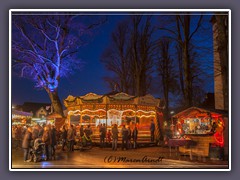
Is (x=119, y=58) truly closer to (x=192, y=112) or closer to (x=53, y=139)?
(x=192, y=112)

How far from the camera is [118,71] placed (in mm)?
7570

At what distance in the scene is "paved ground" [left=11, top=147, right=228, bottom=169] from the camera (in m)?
7.16

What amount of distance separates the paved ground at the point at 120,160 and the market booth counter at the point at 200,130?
0.19m

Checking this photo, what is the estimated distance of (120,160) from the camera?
731 centimetres

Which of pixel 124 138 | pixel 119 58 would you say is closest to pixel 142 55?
pixel 119 58

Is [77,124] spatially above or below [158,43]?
below

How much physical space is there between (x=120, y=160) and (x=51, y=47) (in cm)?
266

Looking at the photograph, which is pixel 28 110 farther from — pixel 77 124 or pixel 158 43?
pixel 158 43

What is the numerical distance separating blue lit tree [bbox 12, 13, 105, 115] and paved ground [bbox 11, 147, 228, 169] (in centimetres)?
101

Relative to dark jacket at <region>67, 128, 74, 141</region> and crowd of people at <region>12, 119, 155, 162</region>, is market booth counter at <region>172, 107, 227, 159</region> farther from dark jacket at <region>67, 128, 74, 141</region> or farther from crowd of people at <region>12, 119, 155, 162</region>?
dark jacket at <region>67, 128, 74, 141</region>

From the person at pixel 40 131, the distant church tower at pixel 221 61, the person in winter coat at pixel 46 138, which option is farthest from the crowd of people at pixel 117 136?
the distant church tower at pixel 221 61

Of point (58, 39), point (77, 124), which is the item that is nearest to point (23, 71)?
point (58, 39)
